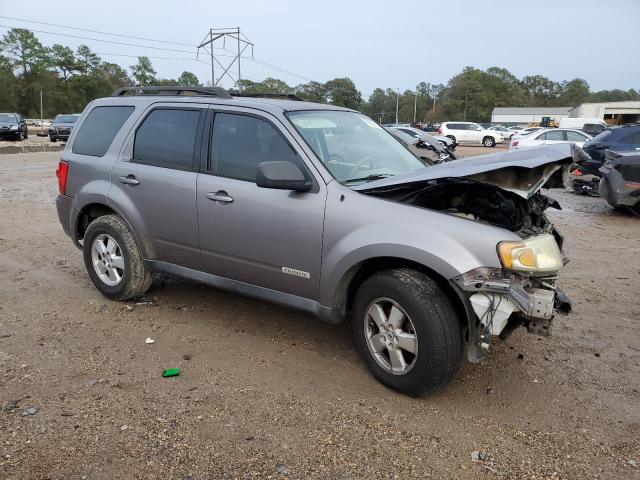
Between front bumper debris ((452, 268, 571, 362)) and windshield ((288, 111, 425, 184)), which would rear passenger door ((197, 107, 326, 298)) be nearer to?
windshield ((288, 111, 425, 184))

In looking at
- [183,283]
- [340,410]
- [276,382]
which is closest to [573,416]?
[340,410]

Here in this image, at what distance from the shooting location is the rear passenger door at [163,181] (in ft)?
14.1

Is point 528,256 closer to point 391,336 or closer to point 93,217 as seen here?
point 391,336

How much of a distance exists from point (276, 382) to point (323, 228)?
107 centimetres

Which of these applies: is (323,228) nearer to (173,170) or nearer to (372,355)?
(372,355)

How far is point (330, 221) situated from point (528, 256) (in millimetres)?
1228

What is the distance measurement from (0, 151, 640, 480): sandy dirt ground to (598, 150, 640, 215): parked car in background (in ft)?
16.4

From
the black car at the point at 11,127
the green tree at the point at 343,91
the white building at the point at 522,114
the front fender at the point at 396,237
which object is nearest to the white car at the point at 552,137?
the front fender at the point at 396,237

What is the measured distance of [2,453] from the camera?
2801mm

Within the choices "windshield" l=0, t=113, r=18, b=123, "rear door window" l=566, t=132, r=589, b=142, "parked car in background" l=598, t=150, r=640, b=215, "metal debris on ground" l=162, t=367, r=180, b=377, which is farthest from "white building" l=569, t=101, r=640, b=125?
"metal debris on ground" l=162, t=367, r=180, b=377

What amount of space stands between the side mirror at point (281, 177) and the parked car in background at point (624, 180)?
8007 mm

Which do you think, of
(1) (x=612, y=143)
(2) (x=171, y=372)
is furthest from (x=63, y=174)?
(1) (x=612, y=143)

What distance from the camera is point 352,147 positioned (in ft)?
13.8

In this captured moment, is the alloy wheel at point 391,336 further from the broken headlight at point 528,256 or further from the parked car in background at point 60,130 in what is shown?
the parked car in background at point 60,130
